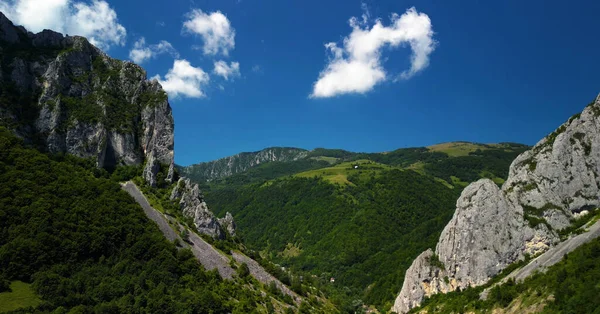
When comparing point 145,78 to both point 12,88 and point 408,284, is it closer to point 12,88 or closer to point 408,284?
point 12,88

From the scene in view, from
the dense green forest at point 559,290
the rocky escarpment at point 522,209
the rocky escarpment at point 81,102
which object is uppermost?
the rocky escarpment at point 81,102

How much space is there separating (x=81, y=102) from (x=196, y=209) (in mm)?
49409

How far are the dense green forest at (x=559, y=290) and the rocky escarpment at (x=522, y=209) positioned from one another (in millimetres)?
14871

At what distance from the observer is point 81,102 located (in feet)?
405

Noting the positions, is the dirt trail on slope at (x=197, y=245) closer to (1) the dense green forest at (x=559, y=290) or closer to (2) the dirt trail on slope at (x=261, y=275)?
(2) the dirt trail on slope at (x=261, y=275)

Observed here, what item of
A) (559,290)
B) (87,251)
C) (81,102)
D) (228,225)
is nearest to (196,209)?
(228,225)

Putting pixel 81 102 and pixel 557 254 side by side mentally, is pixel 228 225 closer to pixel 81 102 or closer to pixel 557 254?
pixel 81 102

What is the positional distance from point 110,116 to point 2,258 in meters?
64.4

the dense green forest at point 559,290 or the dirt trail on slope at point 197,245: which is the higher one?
the dirt trail on slope at point 197,245

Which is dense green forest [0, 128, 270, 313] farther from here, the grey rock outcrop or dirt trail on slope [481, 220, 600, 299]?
dirt trail on slope [481, 220, 600, 299]

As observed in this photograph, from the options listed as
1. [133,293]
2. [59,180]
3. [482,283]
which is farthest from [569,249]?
[59,180]

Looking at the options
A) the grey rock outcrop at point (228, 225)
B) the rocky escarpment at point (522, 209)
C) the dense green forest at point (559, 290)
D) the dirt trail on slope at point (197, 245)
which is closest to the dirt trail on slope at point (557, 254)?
the dense green forest at point (559, 290)

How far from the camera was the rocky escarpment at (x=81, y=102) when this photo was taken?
111000mm

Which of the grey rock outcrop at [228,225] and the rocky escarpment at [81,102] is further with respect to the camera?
the grey rock outcrop at [228,225]
